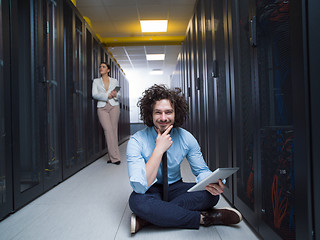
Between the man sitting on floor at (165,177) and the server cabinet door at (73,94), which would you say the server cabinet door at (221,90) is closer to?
the man sitting on floor at (165,177)

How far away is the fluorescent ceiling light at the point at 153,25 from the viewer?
561 centimetres

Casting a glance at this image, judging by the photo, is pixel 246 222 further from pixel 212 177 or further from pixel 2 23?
pixel 2 23

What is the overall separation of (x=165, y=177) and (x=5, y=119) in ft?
3.69

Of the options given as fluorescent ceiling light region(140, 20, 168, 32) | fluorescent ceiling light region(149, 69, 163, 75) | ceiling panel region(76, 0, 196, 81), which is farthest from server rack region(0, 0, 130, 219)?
fluorescent ceiling light region(149, 69, 163, 75)

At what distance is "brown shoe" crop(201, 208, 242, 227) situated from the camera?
4.71ft

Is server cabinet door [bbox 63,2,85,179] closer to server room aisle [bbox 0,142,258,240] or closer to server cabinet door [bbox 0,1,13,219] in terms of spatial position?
server room aisle [bbox 0,142,258,240]

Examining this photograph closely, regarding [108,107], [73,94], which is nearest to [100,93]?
[108,107]

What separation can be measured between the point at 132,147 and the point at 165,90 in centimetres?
42

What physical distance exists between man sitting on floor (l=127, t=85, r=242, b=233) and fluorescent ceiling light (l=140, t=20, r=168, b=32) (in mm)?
4475

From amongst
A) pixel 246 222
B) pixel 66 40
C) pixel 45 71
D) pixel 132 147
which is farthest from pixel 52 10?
pixel 246 222

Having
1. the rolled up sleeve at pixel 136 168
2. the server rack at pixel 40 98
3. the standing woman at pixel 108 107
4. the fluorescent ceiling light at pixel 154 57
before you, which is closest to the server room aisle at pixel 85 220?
the server rack at pixel 40 98

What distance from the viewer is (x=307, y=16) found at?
812mm

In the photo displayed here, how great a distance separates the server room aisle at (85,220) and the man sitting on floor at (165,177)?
66 millimetres

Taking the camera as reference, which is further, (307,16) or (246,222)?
(246,222)
